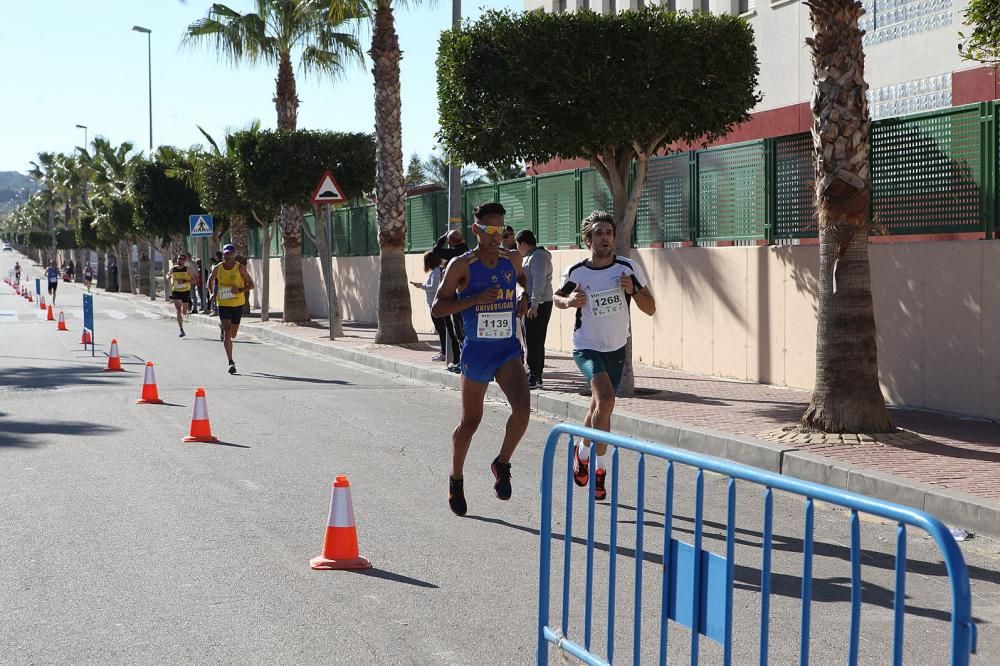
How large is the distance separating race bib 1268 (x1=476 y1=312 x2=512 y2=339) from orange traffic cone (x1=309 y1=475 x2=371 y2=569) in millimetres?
1561

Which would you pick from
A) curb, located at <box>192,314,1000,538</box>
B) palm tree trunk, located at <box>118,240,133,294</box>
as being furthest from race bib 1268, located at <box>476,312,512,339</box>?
palm tree trunk, located at <box>118,240,133,294</box>

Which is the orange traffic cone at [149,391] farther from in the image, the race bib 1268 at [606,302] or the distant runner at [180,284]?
the distant runner at [180,284]

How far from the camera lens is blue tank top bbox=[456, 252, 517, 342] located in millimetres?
7457

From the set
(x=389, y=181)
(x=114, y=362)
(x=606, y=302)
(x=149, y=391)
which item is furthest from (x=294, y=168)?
(x=606, y=302)

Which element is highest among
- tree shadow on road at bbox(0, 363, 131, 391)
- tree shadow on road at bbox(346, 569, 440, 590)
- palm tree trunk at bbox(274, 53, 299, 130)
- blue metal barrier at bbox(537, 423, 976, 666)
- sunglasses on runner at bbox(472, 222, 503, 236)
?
palm tree trunk at bbox(274, 53, 299, 130)

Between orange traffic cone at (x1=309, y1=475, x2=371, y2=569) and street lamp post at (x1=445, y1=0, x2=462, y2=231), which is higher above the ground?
street lamp post at (x1=445, y1=0, x2=462, y2=231)

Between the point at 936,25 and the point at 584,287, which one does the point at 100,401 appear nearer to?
the point at 584,287

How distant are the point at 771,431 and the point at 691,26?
5.38 meters

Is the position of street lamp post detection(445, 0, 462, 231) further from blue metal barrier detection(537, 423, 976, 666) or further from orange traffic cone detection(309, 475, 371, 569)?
blue metal barrier detection(537, 423, 976, 666)

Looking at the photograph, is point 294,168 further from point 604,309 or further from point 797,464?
point 604,309

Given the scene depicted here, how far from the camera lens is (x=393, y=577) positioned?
6.09 meters

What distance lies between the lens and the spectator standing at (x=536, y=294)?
14.3 m

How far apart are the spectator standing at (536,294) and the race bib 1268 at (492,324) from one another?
6.67 m

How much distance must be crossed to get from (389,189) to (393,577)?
16.6 m
